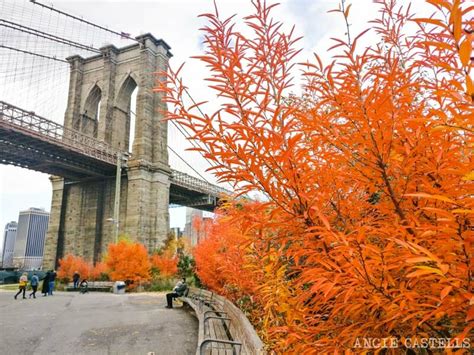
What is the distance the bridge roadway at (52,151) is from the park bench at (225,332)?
17.4 m

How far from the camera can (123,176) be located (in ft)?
94.5

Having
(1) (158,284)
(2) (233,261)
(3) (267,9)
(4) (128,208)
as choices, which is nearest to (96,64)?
(4) (128,208)

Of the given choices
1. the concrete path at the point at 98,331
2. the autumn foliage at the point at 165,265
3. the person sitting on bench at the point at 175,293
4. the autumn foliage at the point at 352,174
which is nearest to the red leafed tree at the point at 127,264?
the autumn foliage at the point at 165,265

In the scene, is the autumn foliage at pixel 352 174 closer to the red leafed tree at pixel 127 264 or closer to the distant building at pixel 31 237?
the red leafed tree at pixel 127 264

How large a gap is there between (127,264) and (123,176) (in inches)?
427

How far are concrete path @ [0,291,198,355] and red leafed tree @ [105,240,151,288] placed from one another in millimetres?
Answer: 9962

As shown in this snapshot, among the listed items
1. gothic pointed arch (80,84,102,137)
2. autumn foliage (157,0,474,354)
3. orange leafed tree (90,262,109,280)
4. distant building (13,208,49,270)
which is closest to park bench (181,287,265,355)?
autumn foliage (157,0,474,354)

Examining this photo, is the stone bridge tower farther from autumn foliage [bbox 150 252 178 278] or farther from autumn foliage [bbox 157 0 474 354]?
autumn foliage [bbox 157 0 474 354]

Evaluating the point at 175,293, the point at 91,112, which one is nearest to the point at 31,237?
the point at 91,112

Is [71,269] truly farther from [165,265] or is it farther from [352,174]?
[352,174]

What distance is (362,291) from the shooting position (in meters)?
1.19

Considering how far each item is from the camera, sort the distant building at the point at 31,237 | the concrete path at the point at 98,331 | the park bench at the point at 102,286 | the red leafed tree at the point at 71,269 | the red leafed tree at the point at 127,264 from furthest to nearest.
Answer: the distant building at the point at 31,237 → the red leafed tree at the point at 71,269 → the red leafed tree at the point at 127,264 → the park bench at the point at 102,286 → the concrete path at the point at 98,331

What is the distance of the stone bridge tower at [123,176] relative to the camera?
89.9 ft

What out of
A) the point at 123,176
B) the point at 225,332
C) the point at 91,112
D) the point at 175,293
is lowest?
the point at 225,332
